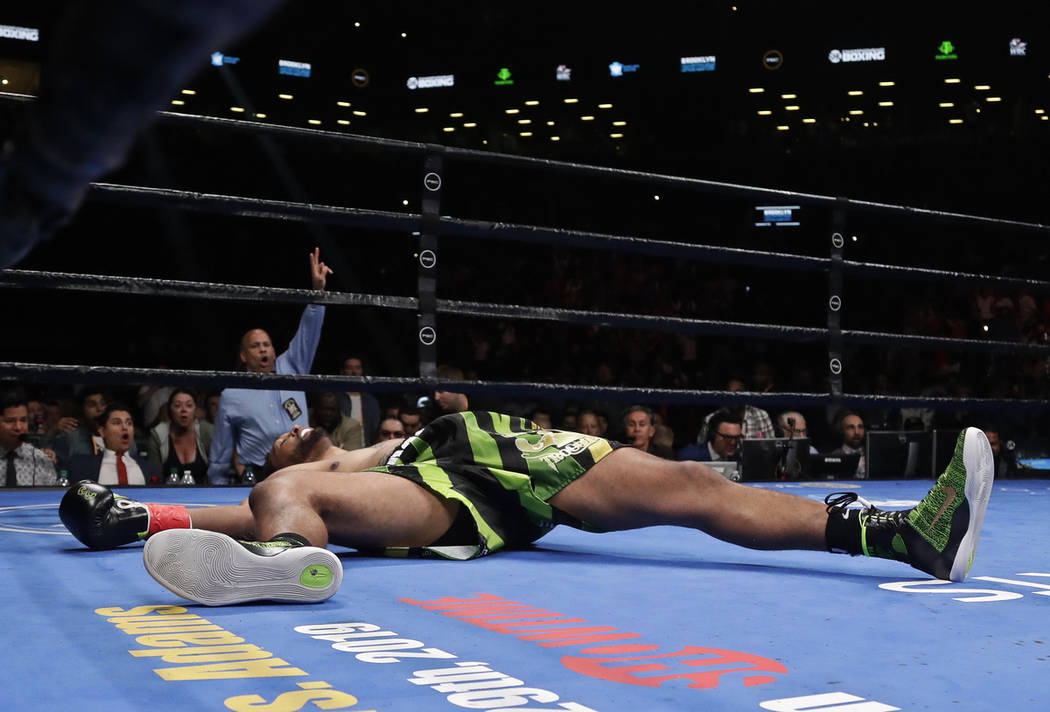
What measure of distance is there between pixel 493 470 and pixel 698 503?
1.13 feet

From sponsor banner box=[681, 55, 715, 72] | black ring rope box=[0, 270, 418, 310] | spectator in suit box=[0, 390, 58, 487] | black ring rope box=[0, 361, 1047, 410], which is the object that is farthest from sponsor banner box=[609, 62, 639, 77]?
black ring rope box=[0, 270, 418, 310]

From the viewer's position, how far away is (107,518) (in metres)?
1.71

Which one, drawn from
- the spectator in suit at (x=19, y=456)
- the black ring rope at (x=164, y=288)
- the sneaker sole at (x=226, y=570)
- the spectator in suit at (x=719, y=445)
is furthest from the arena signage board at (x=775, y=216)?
the sneaker sole at (x=226, y=570)

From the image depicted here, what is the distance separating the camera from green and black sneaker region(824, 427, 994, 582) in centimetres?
152

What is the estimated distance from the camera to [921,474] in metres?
3.62

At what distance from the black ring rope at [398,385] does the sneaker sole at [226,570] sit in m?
1.15

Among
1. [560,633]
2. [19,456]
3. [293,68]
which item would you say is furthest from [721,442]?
[293,68]

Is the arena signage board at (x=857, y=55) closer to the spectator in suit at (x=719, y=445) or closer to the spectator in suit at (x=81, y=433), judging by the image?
the spectator in suit at (x=719, y=445)

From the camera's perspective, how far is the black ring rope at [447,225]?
2494 mm

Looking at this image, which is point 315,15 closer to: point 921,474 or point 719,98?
point 719,98

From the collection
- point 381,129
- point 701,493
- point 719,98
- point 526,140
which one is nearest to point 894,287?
point 719,98

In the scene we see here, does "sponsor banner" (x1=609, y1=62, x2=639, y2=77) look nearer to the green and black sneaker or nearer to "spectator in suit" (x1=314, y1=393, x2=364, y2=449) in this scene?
"spectator in suit" (x1=314, y1=393, x2=364, y2=449)

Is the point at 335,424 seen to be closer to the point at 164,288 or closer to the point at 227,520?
the point at 164,288

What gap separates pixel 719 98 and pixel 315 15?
3.94 m
